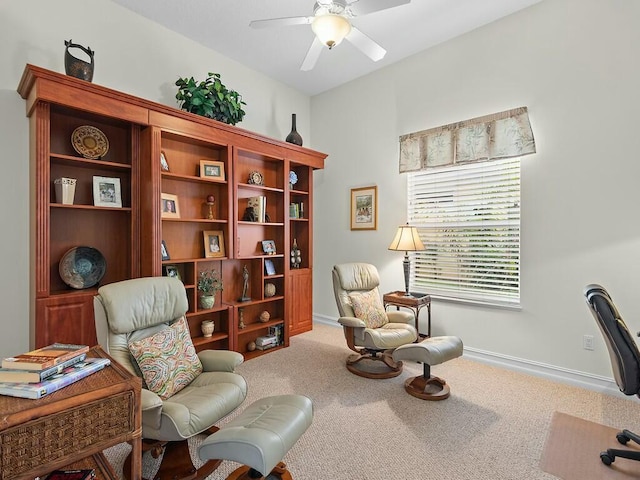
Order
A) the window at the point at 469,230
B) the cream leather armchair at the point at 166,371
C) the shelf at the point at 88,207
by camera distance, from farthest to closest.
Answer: the window at the point at 469,230
the shelf at the point at 88,207
the cream leather armchair at the point at 166,371

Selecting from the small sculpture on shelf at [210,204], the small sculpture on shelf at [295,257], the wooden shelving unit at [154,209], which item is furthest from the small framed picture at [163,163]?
the small sculpture on shelf at [295,257]

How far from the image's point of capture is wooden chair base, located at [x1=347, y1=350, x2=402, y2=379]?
3018mm

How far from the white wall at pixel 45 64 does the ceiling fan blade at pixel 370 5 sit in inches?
84.0

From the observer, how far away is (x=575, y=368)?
9.36ft

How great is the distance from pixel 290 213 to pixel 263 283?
1.04 metres

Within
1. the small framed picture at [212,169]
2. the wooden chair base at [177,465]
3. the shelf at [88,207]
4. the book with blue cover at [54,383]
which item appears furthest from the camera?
the small framed picture at [212,169]

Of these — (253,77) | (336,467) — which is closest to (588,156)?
(336,467)

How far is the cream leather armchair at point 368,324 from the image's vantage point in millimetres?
2939

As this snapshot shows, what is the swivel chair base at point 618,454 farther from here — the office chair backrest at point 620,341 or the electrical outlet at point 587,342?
the electrical outlet at point 587,342

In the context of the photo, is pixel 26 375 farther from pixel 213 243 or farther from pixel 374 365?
pixel 374 365

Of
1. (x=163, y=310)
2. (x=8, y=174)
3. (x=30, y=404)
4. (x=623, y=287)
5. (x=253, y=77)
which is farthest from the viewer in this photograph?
(x=253, y=77)

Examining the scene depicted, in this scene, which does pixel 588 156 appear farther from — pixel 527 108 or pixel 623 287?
pixel 623 287

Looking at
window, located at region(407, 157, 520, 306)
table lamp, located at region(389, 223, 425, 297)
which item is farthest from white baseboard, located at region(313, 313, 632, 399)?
table lamp, located at region(389, 223, 425, 297)

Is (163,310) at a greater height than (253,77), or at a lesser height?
lesser
